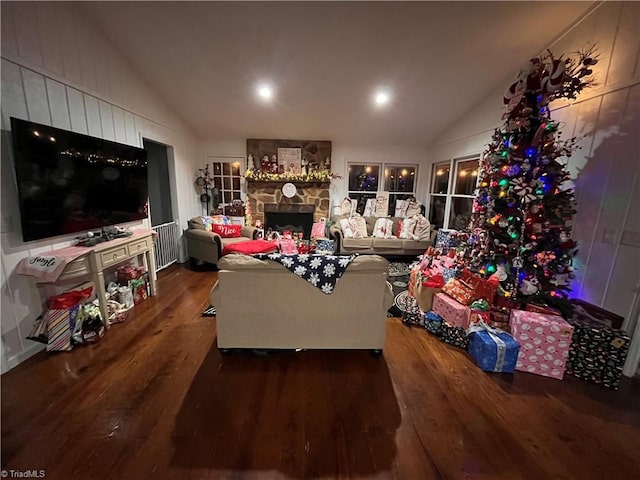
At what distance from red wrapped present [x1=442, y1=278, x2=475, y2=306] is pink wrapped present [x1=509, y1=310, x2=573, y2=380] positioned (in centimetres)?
43

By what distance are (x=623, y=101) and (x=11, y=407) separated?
5.07 meters

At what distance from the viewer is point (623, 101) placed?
7.09ft

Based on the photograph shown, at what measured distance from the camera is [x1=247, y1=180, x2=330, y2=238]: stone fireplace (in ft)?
18.5

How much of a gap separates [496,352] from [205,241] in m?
3.97

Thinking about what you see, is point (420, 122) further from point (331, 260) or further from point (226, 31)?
point (331, 260)

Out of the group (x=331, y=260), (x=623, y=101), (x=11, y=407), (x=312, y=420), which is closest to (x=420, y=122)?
(x=623, y=101)

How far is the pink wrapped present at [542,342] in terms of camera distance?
1.98 meters

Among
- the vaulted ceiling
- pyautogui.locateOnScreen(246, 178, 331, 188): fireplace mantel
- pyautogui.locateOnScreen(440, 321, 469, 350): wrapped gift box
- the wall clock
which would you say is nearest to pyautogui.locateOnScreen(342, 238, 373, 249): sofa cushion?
pyautogui.locateOnScreen(246, 178, 331, 188): fireplace mantel

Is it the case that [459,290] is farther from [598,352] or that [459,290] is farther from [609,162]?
[609,162]

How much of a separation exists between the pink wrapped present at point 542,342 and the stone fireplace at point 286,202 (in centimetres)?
426

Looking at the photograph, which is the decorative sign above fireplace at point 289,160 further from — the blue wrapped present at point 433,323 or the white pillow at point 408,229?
the blue wrapped present at point 433,323

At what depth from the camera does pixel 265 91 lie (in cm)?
394

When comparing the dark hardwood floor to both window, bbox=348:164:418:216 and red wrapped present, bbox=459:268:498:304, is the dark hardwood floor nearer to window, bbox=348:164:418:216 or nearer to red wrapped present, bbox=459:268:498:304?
red wrapped present, bbox=459:268:498:304

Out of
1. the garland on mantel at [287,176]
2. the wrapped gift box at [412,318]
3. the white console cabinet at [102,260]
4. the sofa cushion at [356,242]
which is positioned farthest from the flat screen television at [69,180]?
the wrapped gift box at [412,318]
